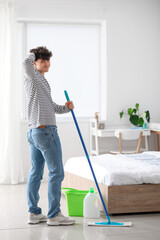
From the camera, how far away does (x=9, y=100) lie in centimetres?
574

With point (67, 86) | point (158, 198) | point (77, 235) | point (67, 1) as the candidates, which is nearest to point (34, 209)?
point (77, 235)

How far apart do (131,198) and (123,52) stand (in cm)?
312

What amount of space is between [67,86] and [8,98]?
94cm

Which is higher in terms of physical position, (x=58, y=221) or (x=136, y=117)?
(x=136, y=117)

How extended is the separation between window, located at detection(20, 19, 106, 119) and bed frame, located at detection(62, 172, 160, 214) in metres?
2.77

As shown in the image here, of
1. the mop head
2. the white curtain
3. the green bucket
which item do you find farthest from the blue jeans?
the white curtain

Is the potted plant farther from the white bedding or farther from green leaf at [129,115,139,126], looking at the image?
the white bedding

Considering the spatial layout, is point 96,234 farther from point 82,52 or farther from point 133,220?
point 82,52

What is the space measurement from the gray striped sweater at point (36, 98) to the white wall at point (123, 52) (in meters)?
2.79

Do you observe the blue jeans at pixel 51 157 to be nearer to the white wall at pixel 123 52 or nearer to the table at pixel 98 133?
the table at pixel 98 133

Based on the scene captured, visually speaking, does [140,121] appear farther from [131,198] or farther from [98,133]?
[131,198]

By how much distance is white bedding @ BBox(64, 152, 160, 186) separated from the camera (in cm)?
360

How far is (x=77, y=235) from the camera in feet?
9.70

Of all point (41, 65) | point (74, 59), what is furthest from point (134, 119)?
point (41, 65)
